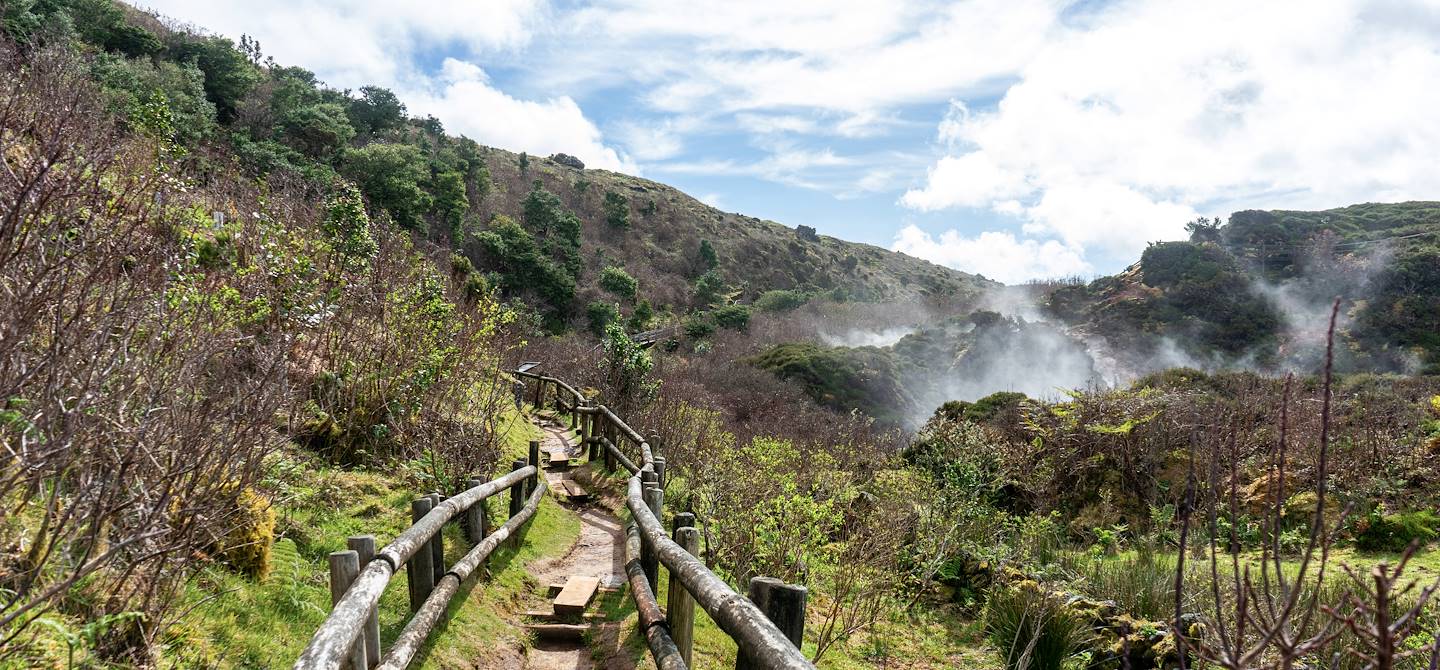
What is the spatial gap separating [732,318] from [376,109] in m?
27.1

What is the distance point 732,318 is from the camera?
4634 cm

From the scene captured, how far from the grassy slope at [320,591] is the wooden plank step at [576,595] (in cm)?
43

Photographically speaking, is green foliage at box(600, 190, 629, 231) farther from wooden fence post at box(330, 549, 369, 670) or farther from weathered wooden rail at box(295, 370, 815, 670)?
wooden fence post at box(330, 549, 369, 670)

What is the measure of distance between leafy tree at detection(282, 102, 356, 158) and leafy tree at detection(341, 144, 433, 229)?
2.47 m

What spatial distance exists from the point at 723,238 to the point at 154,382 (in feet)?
246

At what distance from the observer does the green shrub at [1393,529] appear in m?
8.87

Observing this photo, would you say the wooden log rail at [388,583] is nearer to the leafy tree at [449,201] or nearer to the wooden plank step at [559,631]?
the wooden plank step at [559,631]

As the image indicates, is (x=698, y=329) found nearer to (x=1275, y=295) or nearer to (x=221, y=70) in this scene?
(x=221, y=70)

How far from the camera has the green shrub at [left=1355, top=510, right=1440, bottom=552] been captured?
8867 mm

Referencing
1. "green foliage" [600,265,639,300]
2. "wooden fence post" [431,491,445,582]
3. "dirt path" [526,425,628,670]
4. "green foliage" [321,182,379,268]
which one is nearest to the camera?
"wooden fence post" [431,491,445,582]

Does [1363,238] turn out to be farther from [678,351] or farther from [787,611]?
[787,611]

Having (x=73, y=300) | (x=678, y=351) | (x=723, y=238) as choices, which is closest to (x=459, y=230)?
(x=678, y=351)

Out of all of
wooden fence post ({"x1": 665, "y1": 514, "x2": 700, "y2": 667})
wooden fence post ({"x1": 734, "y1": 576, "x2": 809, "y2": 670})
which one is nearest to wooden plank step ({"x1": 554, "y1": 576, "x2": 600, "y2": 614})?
wooden fence post ({"x1": 665, "y1": 514, "x2": 700, "y2": 667})

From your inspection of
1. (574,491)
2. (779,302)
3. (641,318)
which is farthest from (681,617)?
(779,302)
